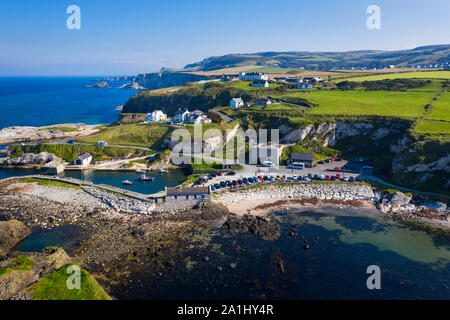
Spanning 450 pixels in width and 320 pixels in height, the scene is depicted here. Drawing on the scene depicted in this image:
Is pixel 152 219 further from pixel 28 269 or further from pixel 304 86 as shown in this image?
pixel 304 86

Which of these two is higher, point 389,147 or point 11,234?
point 389,147

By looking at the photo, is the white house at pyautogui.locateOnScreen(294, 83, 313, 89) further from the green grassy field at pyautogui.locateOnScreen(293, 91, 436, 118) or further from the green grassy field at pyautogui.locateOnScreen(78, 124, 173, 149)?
the green grassy field at pyautogui.locateOnScreen(78, 124, 173, 149)

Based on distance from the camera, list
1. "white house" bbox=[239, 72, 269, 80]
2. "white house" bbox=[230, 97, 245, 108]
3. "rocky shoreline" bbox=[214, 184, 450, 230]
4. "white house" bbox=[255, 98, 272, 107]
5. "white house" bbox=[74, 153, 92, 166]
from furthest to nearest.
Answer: "white house" bbox=[239, 72, 269, 80] < "white house" bbox=[230, 97, 245, 108] < "white house" bbox=[255, 98, 272, 107] < "white house" bbox=[74, 153, 92, 166] < "rocky shoreline" bbox=[214, 184, 450, 230]

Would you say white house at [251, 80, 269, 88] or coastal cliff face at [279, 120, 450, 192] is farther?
white house at [251, 80, 269, 88]

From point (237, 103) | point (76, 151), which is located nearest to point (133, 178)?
point (76, 151)

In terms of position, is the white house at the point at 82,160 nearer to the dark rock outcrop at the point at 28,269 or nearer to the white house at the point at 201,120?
the white house at the point at 201,120

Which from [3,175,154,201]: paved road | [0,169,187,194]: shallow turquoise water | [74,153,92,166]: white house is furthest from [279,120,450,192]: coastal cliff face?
[74,153,92,166]: white house

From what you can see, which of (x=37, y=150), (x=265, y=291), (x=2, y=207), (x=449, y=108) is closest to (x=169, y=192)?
(x=265, y=291)
